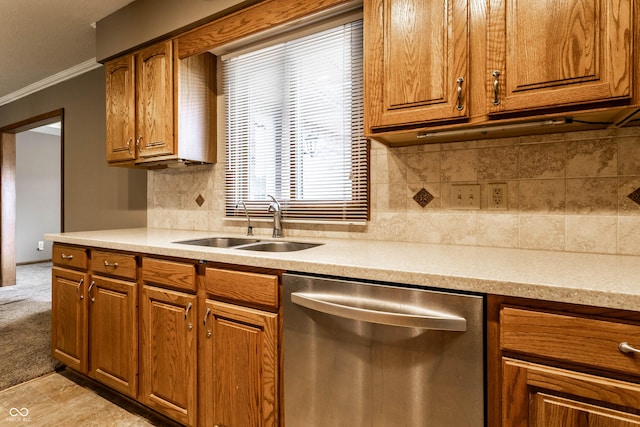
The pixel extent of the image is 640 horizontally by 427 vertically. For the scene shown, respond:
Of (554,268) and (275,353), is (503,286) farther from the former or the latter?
(275,353)

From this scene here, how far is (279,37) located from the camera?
2096mm

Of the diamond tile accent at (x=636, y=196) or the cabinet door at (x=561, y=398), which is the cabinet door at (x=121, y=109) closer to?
the cabinet door at (x=561, y=398)

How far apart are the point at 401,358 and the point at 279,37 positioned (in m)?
1.93

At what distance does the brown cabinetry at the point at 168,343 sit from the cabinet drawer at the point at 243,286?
138 mm

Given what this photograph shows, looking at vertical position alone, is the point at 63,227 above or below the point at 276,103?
below

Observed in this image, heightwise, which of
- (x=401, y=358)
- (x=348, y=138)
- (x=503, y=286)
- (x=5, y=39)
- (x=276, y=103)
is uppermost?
(x=5, y=39)

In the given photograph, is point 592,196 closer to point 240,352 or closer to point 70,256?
point 240,352

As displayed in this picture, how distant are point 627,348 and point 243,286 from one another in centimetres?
118

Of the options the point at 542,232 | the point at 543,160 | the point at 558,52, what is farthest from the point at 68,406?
the point at 558,52

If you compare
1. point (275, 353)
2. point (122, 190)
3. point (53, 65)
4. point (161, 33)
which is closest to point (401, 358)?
point (275, 353)

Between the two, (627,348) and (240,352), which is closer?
(627,348)

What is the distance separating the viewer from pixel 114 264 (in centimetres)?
186

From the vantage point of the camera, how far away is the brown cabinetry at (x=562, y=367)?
787mm

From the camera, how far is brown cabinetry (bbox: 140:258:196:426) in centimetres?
155
